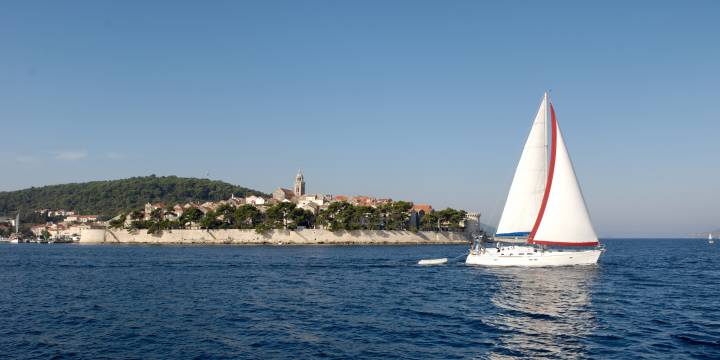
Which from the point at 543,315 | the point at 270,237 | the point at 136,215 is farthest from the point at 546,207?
the point at 136,215

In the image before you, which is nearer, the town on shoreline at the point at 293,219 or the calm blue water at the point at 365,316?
the calm blue water at the point at 365,316

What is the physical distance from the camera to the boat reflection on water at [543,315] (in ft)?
59.4

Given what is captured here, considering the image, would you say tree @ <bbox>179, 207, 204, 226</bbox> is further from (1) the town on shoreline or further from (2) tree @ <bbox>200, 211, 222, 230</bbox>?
(2) tree @ <bbox>200, 211, 222, 230</bbox>

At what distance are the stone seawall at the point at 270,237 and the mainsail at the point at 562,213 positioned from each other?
8096cm

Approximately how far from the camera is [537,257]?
44.1 m

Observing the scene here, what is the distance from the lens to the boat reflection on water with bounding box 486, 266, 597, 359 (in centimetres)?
1811

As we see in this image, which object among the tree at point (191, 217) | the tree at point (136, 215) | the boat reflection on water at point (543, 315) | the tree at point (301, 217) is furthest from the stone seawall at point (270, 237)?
the boat reflection on water at point (543, 315)

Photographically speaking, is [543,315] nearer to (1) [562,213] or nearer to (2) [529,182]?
(1) [562,213]

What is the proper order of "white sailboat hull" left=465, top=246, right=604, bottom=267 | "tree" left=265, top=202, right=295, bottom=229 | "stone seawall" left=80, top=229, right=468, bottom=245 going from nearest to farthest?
1. "white sailboat hull" left=465, top=246, right=604, bottom=267
2. "stone seawall" left=80, top=229, right=468, bottom=245
3. "tree" left=265, top=202, right=295, bottom=229

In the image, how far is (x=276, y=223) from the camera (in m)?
123

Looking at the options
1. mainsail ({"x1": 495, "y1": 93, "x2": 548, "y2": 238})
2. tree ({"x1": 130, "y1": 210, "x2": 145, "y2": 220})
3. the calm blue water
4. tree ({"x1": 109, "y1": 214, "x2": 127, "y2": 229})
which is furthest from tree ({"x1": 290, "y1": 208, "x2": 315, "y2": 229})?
mainsail ({"x1": 495, "y1": 93, "x2": 548, "y2": 238})

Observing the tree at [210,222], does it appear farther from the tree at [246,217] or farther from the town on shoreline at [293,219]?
the tree at [246,217]

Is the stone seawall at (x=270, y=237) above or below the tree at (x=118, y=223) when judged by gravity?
below

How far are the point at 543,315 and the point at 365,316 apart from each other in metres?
8.16
